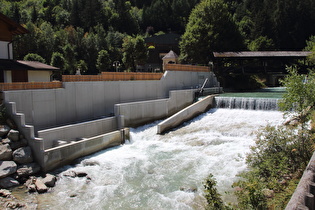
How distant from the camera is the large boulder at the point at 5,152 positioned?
11727mm

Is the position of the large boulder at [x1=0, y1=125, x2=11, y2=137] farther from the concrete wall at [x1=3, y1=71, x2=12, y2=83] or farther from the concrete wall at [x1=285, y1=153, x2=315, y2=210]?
the concrete wall at [x1=285, y1=153, x2=315, y2=210]

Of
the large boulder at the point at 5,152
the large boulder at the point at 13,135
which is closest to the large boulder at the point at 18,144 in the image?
the large boulder at the point at 13,135

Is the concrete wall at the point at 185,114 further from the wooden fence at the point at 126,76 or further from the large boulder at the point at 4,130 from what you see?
the large boulder at the point at 4,130

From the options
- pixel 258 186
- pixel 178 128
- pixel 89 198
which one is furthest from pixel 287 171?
pixel 178 128

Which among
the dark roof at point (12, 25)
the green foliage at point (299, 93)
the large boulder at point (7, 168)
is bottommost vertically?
the large boulder at point (7, 168)

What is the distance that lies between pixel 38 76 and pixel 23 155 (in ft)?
32.5

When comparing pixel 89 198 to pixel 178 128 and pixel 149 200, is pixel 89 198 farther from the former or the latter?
pixel 178 128

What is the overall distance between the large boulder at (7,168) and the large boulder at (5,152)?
0.87 feet

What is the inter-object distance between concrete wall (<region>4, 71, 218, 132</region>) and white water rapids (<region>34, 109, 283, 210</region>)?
117 inches

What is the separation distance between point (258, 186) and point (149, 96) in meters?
17.2

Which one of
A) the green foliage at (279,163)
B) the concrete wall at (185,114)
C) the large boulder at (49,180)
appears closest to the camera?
the green foliage at (279,163)

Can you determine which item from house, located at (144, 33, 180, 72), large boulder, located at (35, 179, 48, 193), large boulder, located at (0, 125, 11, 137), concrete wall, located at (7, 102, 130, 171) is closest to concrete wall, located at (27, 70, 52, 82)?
concrete wall, located at (7, 102, 130, 171)

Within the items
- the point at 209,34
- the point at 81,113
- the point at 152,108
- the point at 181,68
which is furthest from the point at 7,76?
the point at 209,34

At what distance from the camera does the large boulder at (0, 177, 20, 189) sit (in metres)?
10.7
